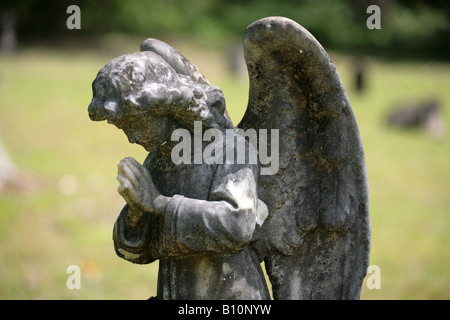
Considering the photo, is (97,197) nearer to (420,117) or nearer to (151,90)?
(151,90)

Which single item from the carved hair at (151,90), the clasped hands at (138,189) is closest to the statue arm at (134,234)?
the clasped hands at (138,189)

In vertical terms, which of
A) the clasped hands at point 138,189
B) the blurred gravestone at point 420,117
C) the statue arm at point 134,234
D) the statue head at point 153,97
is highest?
the blurred gravestone at point 420,117

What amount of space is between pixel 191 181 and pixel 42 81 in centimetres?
1206

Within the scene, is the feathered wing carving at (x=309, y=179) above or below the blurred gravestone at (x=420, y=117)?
below

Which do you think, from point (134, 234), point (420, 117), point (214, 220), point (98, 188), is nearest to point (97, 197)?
point (98, 188)

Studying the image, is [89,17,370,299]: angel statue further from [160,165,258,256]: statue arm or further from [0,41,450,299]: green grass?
[0,41,450,299]: green grass

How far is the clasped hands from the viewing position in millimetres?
2129

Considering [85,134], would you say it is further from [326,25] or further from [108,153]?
[326,25]

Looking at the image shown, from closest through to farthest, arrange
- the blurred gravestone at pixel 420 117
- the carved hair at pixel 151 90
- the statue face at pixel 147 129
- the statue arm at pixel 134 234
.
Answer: the carved hair at pixel 151 90 → the statue face at pixel 147 129 → the statue arm at pixel 134 234 → the blurred gravestone at pixel 420 117

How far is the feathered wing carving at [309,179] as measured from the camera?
2.30 meters

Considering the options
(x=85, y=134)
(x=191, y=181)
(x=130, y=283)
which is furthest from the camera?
(x=85, y=134)

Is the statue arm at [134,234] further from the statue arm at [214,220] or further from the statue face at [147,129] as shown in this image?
the statue face at [147,129]
